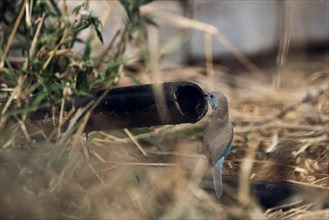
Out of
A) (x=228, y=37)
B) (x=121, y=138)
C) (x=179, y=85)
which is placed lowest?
(x=228, y=37)

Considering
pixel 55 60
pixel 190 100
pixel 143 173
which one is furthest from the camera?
pixel 55 60

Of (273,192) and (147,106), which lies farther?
(273,192)

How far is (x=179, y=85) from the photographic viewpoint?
67.1 inches

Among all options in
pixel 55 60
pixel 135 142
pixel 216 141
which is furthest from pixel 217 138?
pixel 55 60

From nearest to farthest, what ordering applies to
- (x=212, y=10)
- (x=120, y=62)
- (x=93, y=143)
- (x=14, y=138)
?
(x=14, y=138) < (x=93, y=143) < (x=120, y=62) < (x=212, y=10)

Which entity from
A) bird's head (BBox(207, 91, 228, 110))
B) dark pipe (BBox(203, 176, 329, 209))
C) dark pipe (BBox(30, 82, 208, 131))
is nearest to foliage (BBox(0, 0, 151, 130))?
dark pipe (BBox(30, 82, 208, 131))

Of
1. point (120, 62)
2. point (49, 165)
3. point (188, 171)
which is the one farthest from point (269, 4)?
point (49, 165)

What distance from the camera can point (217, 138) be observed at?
5.82 feet

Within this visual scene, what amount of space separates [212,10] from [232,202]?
1690mm

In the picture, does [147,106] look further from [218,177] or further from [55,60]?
[55,60]

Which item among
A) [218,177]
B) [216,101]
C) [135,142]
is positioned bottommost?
[135,142]

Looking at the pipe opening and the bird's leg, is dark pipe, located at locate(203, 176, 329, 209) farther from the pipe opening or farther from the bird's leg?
the pipe opening

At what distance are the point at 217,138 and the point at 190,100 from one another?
11 cm

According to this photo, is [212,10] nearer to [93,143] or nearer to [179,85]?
[93,143]
